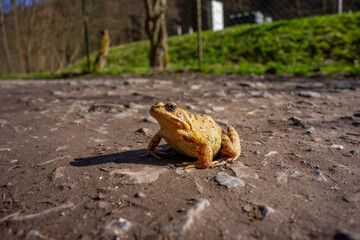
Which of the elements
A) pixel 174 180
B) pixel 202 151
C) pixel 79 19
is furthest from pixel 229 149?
pixel 79 19

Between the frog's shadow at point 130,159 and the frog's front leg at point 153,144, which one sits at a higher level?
the frog's front leg at point 153,144

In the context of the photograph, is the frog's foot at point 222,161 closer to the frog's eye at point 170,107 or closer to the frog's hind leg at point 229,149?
the frog's hind leg at point 229,149

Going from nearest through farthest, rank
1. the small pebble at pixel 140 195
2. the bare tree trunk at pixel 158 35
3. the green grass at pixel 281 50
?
the small pebble at pixel 140 195, the green grass at pixel 281 50, the bare tree trunk at pixel 158 35

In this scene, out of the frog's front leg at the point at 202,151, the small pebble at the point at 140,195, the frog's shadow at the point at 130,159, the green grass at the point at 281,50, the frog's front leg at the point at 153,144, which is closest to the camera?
the small pebble at the point at 140,195

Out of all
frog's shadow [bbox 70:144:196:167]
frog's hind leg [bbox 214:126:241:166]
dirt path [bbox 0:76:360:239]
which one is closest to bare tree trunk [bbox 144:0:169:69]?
dirt path [bbox 0:76:360:239]

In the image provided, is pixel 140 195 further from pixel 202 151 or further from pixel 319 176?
pixel 319 176

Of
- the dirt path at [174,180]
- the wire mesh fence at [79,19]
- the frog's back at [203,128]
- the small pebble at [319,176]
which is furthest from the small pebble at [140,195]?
the wire mesh fence at [79,19]

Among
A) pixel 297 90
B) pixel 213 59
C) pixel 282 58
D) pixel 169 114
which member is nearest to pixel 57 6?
pixel 213 59
